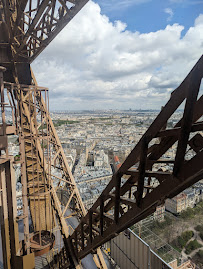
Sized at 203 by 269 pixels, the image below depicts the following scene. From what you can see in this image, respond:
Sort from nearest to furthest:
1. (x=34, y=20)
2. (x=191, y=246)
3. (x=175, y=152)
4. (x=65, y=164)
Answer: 1. (x=175, y=152)
2. (x=34, y=20)
3. (x=65, y=164)
4. (x=191, y=246)

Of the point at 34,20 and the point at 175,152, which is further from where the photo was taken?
the point at 34,20

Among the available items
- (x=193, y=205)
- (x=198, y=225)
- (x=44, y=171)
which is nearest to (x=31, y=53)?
(x=44, y=171)

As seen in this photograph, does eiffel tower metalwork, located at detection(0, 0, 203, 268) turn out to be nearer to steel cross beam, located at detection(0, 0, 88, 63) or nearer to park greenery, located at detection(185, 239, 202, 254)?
steel cross beam, located at detection(0, 0, 88, 63)

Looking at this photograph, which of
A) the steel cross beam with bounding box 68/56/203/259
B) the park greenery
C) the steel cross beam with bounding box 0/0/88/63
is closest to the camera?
the steel cross beam with bounding box 68/56/203/259

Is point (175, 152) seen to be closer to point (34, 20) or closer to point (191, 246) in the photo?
point (34, 20)

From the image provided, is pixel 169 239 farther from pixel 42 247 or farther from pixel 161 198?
pixel 161 198

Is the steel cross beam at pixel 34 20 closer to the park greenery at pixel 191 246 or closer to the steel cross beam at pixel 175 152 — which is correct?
the steel cross beam at pixel 175 152

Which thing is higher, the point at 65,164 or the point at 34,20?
the point at 34,20

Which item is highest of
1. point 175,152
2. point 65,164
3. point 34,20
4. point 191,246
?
point 34,20

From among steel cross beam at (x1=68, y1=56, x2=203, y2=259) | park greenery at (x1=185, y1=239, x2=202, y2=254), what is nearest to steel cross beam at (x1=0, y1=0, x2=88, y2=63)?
steel cross beam at (x1=68, y1=56, x2=203, y2=259)

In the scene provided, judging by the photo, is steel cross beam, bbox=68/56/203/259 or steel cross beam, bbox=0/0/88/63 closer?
steel cross beam, bbox=68/56/203/259

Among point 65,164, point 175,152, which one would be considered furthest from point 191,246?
point 175,152
